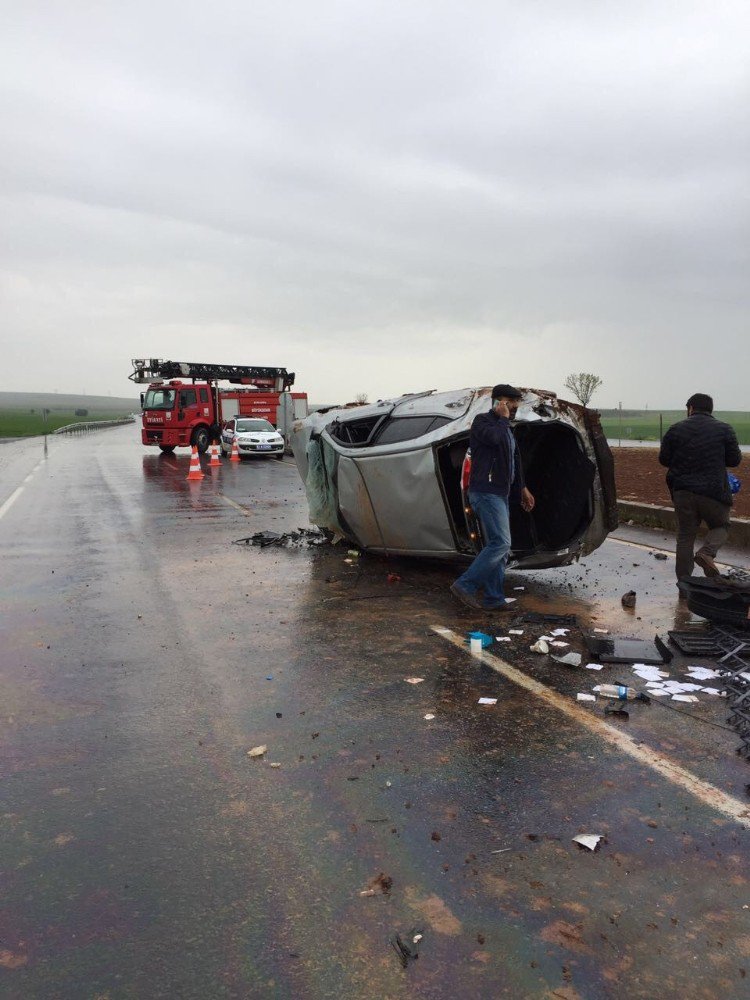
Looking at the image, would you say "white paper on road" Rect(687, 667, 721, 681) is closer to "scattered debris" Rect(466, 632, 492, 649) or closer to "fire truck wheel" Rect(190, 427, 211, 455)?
"scattered debris" Rect(466, 632, 492, 649)

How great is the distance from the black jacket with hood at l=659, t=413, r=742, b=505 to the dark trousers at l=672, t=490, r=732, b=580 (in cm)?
8

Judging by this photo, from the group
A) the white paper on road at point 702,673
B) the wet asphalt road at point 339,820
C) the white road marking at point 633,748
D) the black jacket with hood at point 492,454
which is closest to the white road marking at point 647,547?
the wet asphalt road at point 339,820

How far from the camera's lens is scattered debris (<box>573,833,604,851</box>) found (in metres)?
3.33

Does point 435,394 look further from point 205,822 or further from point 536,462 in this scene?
point 205,822

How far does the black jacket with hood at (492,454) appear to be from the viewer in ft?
22.6

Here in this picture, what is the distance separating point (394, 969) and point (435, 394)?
685 cm

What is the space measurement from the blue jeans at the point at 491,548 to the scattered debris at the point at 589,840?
376 centimetres

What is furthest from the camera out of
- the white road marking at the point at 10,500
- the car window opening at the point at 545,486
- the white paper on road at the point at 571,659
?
the white road marking at the point at 10,500

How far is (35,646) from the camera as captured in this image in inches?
244

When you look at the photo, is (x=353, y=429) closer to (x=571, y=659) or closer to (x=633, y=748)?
(x=571, y=659)

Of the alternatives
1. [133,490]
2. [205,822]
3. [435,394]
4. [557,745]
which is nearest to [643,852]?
[557,745]

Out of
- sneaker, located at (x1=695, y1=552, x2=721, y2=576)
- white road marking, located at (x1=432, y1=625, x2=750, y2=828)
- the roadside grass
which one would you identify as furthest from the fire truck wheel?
white road marking, located at (x1=432, y1=625, x2=750, y2=828)

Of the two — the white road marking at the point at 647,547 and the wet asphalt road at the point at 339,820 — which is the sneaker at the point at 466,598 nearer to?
the wet asphalt road at the point at 339,820

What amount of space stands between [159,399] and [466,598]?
25.4 metres
